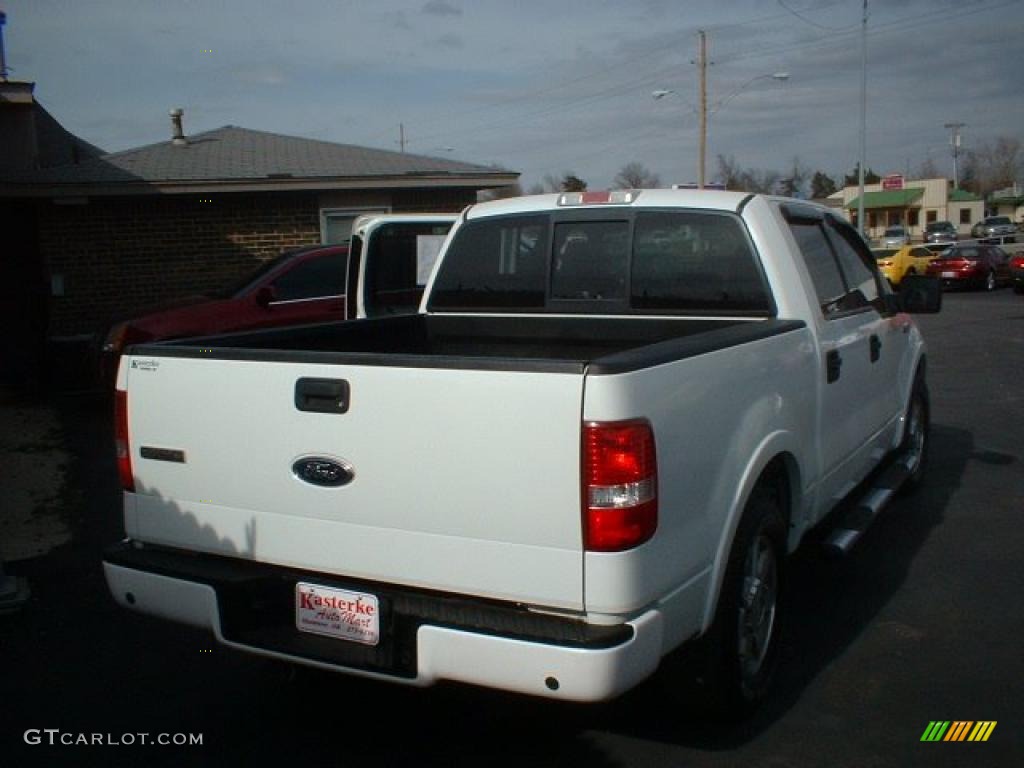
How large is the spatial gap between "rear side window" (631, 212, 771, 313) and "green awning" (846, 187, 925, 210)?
7928cm

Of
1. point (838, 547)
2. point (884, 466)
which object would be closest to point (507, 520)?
point (838, 547)

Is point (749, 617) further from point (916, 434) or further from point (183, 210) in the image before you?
point (183, 210)

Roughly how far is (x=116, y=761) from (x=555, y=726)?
1.59 m

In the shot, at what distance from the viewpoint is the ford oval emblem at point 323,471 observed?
10.5ft

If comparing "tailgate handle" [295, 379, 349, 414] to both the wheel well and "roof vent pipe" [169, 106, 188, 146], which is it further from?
"roof vent pipe" [169, 106, 188, 146]

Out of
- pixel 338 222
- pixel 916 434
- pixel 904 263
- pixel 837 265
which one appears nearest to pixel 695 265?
pixel 837 265

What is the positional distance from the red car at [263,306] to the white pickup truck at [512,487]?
6.16m

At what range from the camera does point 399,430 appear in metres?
3.06

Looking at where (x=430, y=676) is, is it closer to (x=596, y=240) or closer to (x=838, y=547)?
(x=838, y=547)

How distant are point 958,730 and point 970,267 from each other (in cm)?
2767

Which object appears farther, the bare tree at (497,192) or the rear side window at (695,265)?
the bare tree at (497,192)

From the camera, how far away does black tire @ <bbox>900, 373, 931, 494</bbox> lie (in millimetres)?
6457

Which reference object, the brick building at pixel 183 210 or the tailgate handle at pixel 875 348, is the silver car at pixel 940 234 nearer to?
the brick building at pixel 183 210

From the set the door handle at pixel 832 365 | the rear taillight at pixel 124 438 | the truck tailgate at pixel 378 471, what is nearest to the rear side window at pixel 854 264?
the door handle at pixel 832 365
